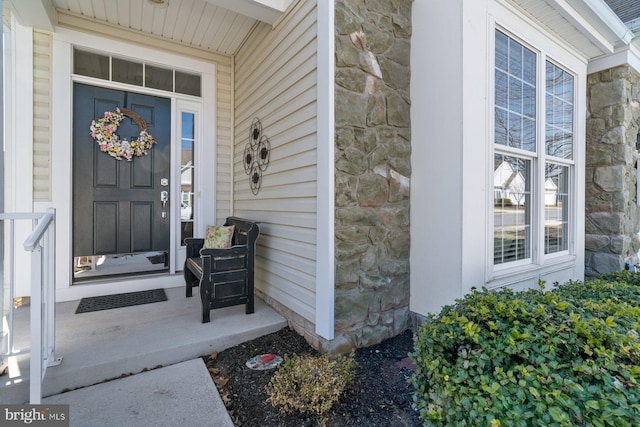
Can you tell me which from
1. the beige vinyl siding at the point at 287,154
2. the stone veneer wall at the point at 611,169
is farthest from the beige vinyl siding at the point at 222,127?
the stone veneer wall at the point at 611,169

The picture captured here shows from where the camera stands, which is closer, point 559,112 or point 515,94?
point 515,94

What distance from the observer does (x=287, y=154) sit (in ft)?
9.04

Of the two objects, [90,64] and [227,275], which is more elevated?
[90,64]

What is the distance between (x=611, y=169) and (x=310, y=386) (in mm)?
4422

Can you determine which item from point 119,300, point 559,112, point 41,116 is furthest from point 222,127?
point 559,112

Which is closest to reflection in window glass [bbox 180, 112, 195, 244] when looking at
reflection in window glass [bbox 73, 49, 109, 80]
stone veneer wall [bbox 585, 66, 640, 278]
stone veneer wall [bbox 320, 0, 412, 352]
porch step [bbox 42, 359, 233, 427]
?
reflection in window glass [bbox 73, 49, 109, 80]

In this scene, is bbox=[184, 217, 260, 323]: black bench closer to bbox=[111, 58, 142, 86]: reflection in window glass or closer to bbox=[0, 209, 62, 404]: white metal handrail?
bbox=[0, 209, 62, 404]: white metal handrail

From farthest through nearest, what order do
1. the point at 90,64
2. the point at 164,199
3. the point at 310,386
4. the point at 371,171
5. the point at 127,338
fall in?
the point at 164,199 → the point at 90,64 → the point at 371,171 → the point at 127,338 → the point at 310,386

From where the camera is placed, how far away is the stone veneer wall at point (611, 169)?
3730mm

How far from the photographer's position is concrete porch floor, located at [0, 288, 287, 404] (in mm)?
1826

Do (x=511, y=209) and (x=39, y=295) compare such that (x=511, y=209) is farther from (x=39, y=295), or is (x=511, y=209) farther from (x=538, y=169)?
(x=39, y=295)

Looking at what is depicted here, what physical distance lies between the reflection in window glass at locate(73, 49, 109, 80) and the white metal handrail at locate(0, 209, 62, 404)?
2201 mm

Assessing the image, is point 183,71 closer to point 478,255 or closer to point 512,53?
point 512,53

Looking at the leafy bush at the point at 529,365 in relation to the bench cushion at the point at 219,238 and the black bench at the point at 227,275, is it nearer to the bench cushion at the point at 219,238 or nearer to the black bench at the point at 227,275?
the black bench at the point at 227,275
